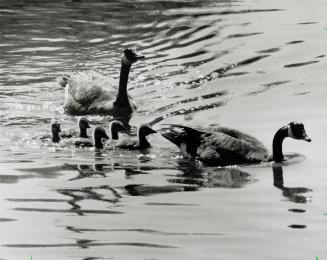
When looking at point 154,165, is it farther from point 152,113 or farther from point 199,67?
point 199,67

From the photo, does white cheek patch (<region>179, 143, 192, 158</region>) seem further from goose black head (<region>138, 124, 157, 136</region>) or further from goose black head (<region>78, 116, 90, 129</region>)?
goose black head (<region>78, 116, 90, 129</region>)

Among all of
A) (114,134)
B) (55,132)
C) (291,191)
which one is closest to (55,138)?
(55,132)

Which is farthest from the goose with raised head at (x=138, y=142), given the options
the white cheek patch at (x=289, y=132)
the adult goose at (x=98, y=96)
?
the adult goose at (x=98, y=96)

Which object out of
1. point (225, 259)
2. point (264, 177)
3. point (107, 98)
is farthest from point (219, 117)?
point (225, 259)

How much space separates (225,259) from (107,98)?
31.9 feet

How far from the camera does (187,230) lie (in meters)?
10.3

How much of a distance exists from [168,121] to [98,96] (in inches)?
88.7

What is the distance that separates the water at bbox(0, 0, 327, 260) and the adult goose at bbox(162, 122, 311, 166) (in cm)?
21

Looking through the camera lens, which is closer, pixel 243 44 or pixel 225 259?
pixel 225 259

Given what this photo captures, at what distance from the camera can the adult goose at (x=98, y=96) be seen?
18172 mm

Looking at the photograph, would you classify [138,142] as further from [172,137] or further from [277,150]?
[277,150]

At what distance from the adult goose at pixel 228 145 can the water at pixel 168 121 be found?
0.69ft

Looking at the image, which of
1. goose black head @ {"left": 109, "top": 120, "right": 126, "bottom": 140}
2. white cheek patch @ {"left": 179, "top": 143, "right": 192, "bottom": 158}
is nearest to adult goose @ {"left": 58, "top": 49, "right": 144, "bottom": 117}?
goose black head @ {"left": 109, "top": 120, "right": 126, "bottom": 140}

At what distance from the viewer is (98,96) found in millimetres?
18844
